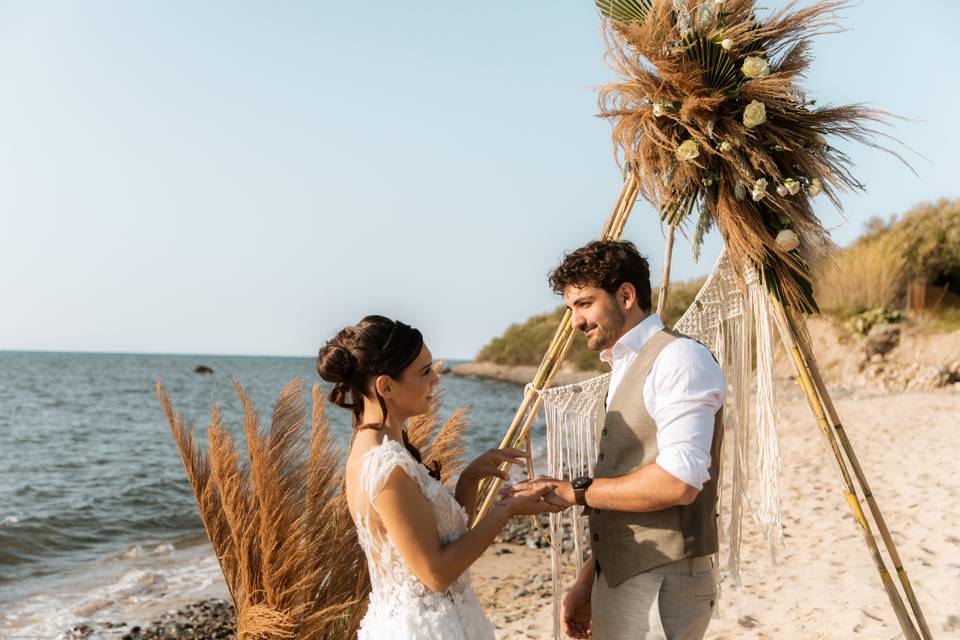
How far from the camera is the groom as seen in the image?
6.74ft

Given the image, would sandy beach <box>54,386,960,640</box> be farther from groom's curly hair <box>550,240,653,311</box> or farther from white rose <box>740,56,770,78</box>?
white rose <box>740,56,770,78</box>

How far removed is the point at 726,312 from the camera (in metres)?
3.08

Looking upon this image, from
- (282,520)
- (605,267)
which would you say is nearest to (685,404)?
(605,267)

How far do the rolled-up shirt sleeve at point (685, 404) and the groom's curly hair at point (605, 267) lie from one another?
0.87 feet

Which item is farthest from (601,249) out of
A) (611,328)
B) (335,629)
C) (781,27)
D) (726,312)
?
(335,629)

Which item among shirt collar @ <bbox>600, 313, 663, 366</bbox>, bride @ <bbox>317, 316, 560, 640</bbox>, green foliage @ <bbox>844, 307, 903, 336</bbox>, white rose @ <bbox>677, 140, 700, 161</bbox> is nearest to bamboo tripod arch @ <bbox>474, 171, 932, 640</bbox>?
white rose @ <bbox>677, 140, 700, 161</bbox>

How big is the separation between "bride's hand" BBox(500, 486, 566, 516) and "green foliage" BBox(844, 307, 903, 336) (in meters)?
18.5

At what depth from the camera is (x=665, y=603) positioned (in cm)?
218

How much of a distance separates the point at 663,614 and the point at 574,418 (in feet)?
3.46

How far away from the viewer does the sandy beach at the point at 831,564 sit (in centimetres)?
457

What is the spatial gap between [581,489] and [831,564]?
4387 mm

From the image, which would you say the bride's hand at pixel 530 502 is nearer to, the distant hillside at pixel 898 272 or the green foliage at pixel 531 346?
the distant hillside at pixel 898 272

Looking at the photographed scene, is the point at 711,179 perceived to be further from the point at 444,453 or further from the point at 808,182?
the point at 444,453

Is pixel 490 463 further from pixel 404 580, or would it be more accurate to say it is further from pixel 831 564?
pixel 831 564
